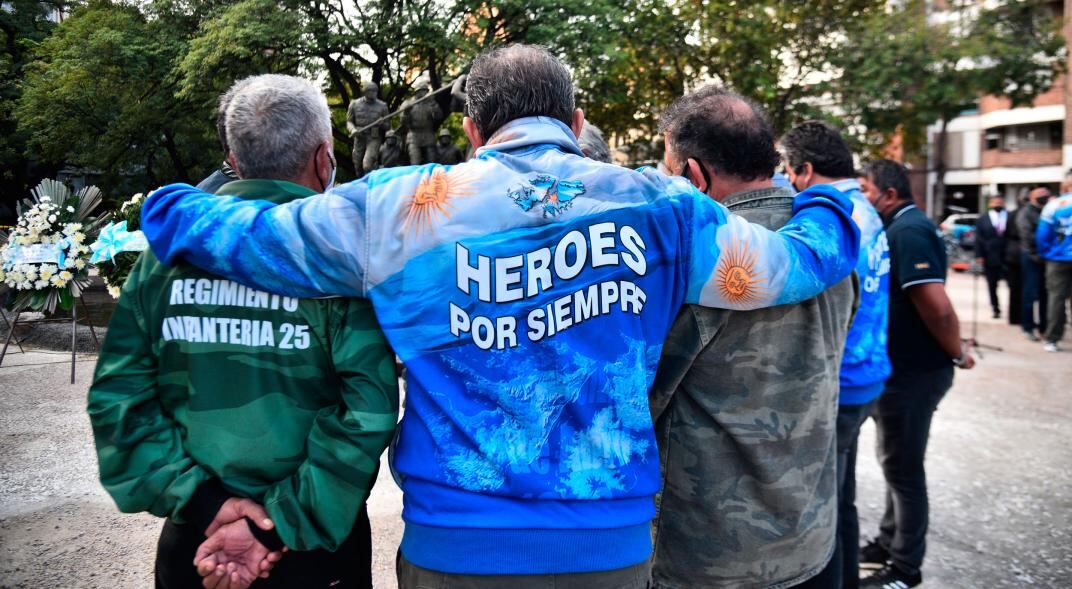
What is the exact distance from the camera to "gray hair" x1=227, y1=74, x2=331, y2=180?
5.51 ft

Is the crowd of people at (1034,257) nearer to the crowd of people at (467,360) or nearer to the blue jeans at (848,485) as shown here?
the blue jeans at (848,485)

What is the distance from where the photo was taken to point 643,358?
1.60 meters

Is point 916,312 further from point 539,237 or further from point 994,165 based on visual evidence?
point 994,165

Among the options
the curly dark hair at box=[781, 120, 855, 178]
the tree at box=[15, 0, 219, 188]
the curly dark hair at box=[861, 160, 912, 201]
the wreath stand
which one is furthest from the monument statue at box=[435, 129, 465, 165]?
the curly dark hair at box=[781, 120, 855, 178]

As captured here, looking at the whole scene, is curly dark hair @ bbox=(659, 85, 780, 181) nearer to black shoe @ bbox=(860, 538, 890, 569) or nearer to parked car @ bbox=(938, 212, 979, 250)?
black shoe @ bbox=(860, 538, 890, 569)

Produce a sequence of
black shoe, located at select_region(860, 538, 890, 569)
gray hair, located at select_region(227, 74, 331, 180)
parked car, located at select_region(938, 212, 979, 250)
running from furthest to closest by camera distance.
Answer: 1. parked car, located at select_region(938, 212, 979, 250)
2. black shoe, located at select_region(860, 538, 890, 569)
3. gray hair, located at select_region(227, 74, 331, 180)

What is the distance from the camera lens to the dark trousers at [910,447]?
3.27 metres

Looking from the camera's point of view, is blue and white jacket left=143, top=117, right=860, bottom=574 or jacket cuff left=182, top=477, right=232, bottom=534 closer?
blue and white jacket left=143, top=117, right=860, bottom=574

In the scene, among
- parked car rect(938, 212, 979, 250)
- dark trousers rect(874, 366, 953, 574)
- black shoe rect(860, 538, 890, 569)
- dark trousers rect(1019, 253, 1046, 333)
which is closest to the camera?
dark trousers rect(874, 366, 953, 574)

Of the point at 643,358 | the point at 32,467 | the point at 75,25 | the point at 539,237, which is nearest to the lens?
the point at 539,237

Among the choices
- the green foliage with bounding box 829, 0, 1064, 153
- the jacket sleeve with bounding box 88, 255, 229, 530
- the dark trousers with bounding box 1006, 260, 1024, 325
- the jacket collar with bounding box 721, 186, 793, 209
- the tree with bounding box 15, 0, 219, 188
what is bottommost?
the dark trousers with bounding box 1006, 260, 1024, 325

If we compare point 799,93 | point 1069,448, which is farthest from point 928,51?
point 1069,448

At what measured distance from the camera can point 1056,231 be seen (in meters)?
8.50

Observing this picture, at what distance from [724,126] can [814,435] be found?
812 millimetres
